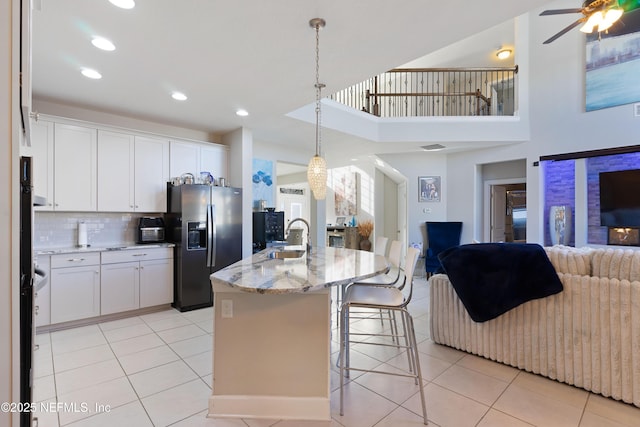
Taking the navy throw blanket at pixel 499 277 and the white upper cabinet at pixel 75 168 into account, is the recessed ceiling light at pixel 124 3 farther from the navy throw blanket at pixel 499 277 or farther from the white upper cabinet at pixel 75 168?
the navy throw blanket at pixel 499 277

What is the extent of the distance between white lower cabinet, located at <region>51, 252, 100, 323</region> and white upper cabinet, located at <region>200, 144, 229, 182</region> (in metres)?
1.79

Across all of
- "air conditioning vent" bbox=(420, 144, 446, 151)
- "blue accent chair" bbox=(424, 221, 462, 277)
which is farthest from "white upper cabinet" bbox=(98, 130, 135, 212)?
"blue accent chair" bbox=(424, 221, 462, 277)

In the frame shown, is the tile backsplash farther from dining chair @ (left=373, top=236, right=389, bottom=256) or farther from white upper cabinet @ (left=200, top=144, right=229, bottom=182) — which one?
dining chair @ (left=373, top=236, right=389, bottom=256)

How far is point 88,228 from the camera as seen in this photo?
150 inches

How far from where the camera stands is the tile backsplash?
3.53 m

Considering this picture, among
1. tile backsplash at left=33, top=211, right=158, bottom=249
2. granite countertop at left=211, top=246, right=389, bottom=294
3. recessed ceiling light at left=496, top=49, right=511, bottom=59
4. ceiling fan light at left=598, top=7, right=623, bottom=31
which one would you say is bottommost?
granite countertop at left=211, top=246, right=389, bottom=294

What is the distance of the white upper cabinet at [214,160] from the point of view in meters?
4.48

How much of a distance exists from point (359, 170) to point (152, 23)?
7.76 m

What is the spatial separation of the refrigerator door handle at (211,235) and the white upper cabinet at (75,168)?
1313 mm

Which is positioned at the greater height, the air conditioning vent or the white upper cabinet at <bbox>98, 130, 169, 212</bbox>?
the air conditioning vent

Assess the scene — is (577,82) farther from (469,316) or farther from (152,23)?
(152,23)

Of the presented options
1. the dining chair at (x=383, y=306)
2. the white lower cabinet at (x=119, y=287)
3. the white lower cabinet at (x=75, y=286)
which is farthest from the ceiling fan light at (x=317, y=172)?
the white lower cabinet at (x=75, y=286)

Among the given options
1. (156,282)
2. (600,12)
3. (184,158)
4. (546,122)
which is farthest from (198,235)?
(546,122)

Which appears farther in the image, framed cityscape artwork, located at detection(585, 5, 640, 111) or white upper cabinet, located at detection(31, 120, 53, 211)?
framed cityscape artwork, located at detection(585, 5, 640, 111)
